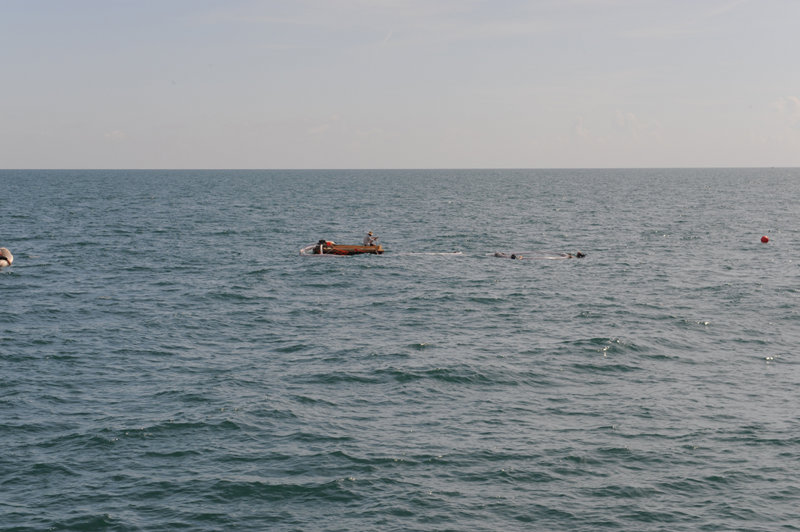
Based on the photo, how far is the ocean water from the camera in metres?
24.2

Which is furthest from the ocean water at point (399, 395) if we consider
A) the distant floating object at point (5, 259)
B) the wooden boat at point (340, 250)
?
the distant floating object at point (5, 259)

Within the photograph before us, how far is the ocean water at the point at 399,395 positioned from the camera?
79.3ft

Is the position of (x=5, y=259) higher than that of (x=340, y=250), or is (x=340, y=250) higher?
(x=340, y=250)

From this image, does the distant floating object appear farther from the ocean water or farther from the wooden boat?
the wooden boat

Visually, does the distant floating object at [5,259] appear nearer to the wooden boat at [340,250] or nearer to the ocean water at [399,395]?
the ocean water at [399,395]

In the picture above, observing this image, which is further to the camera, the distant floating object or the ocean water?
the distant floating object

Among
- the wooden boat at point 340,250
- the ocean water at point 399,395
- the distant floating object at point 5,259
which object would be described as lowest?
the ocean water at point 399,395

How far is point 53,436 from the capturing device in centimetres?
2912

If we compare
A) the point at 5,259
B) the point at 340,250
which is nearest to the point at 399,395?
the point at 340,250

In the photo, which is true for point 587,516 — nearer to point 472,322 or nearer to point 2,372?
point 472,322

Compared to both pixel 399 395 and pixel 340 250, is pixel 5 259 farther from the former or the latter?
pixel 399 395

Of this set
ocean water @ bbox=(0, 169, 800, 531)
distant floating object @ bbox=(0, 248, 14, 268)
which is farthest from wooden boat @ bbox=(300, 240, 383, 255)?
distant floating object @ bbox=(0, 248, 14, 268)

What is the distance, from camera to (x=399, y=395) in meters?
34.1

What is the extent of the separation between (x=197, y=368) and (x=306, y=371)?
5.63 meters
